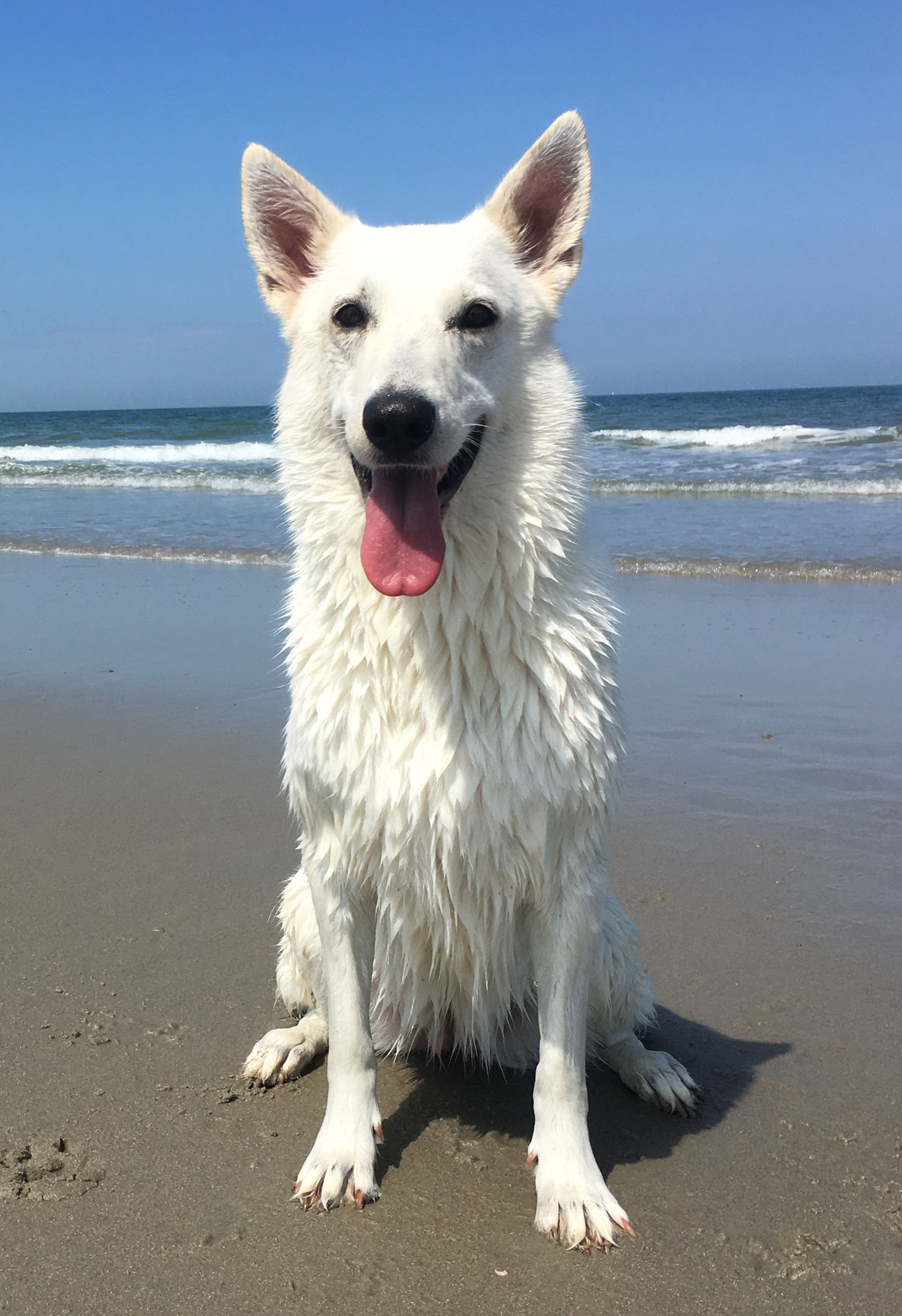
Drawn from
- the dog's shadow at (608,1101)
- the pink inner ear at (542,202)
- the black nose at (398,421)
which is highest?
the pink inner ear at (542,202)

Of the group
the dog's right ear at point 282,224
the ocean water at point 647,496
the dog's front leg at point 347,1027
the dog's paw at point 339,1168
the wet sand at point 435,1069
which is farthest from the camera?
the ocean water at point 647,496

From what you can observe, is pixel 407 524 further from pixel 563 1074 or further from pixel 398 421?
pixel 563 1074

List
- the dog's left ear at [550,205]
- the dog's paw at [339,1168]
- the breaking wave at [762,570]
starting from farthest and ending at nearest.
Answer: the breaking wave at [762,570] < the dog's left ear at [550,205] < the dog's paw at [339,1168]

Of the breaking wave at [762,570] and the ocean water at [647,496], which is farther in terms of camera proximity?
the ocean water at [647,496]

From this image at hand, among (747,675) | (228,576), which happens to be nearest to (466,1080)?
(747,675)

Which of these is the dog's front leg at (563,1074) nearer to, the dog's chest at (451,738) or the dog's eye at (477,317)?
the dog's chest at (451,738)

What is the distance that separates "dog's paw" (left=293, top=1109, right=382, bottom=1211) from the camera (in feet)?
8.40

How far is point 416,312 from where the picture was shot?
2.67 meters

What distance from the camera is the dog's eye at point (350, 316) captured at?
9.01ft

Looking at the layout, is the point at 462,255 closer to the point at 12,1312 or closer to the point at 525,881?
the point at 525,881

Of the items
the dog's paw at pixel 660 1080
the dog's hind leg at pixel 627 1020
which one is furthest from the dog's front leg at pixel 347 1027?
the dog's paw at pixel 660 1080

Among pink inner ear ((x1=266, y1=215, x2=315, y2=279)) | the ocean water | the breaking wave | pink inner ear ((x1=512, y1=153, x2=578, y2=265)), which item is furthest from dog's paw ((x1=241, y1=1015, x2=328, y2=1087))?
the breaking wave

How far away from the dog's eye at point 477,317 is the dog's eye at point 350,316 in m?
0.26

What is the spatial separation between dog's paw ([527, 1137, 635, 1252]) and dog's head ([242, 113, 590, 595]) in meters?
1.45
